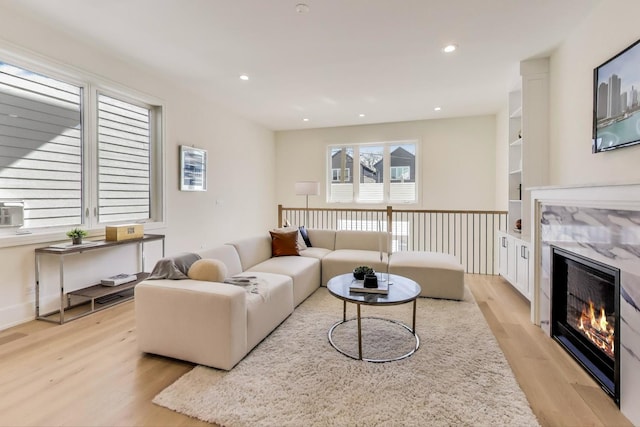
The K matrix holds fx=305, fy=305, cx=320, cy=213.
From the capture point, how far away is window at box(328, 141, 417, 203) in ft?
20.9

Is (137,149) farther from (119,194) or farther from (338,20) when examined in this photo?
(338,20)

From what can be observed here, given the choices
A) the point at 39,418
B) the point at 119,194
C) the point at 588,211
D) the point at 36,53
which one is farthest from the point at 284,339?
the point at 36,53

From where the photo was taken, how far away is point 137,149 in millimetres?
4012

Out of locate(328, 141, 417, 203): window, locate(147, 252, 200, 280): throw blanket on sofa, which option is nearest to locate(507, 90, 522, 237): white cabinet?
locate(328, 141, 417, 203): window

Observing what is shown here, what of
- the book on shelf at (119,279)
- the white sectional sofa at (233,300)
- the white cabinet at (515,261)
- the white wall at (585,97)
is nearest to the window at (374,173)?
the white cabinet at (515,261)

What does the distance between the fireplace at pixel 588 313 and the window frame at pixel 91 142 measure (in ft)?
14.8

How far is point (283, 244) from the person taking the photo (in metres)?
4.07

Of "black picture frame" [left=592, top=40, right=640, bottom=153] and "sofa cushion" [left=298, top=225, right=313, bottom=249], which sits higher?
"black picture frame" [left=592, top=40, right=640, bottom=153]

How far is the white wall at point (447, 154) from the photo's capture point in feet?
19.1

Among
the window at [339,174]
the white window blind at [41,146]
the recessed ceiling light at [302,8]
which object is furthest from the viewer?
the window at [339,174]

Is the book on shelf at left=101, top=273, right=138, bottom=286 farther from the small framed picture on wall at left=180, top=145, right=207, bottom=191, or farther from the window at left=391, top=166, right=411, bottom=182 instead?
the window at left=391, top=166, right=411, bottom=182

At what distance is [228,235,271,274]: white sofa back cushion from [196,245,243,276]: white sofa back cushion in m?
0.11

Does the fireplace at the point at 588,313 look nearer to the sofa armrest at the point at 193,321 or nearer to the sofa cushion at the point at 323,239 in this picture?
the sofa armrest at the point at 193,321

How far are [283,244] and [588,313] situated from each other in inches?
121
